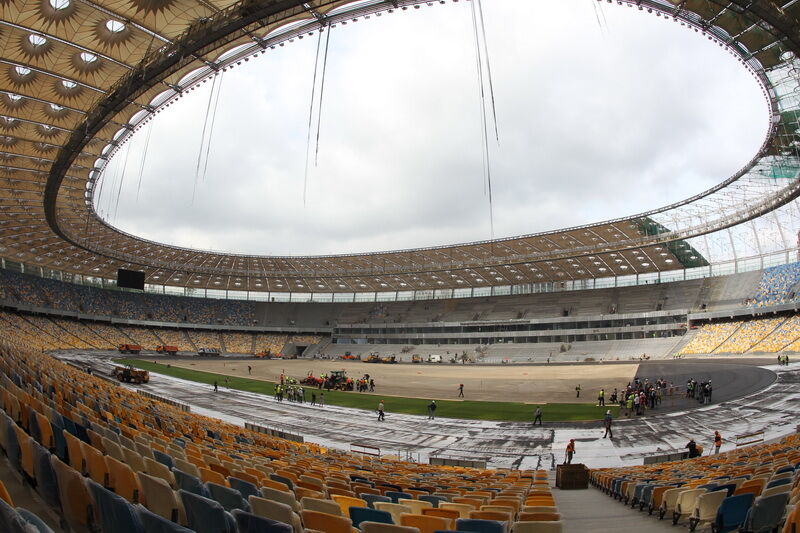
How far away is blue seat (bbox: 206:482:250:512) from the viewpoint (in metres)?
4.29

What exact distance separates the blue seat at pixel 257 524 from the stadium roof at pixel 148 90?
1784 centimetres

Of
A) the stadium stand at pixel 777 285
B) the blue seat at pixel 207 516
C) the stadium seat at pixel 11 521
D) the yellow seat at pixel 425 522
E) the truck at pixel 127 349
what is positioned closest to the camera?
the stadium seat at pixel 11 521

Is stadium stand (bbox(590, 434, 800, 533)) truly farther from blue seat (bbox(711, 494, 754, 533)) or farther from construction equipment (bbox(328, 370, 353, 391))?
construction equipment (bbox(328, 370, 353, 391))

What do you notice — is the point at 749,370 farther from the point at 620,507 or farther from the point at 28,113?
the point at 28,113

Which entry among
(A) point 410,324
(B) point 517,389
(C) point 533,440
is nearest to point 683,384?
(B) point 517,389

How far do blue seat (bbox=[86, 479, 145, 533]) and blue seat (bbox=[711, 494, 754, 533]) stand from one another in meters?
6.46

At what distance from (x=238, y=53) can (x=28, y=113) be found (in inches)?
562

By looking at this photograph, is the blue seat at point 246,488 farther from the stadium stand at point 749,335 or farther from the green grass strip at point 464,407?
the stadium stand at point 749,335

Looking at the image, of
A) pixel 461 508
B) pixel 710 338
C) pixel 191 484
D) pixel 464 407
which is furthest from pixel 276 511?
pixel 710 338

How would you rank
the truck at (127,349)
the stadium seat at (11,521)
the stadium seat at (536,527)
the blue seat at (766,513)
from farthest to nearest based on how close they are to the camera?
1. the truck at (127,349)
2. the blue seat at (766,513)
3. the stadium seat at (536,527)
4. the stadium seat at (11,521)

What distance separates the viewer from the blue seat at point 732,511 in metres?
5.86

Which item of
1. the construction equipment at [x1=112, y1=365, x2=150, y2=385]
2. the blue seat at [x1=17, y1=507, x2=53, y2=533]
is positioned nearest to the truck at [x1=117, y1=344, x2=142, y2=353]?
the construction equipment at [x1=112, y1=365, x2=150, y2=385]

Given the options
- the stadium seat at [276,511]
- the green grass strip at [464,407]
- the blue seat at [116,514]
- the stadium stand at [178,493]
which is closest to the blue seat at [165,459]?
the stadium stand at [178,493]

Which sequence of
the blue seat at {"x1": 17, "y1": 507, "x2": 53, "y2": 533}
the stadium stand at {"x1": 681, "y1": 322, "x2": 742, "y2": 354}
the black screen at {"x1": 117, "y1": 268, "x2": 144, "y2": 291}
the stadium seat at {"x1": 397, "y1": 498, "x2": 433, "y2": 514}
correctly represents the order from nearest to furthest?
the blue seat at {"x1": 17, "y1": 507, "x2": 53, "y2": 533} < the stadium seat at {"x1": 397, "y1": 498, "x2": 433, "y2": 514} < the black screen at {"x1": 117, "y1": 268, "x2": 144, "y2": 291} < the stadium stand at {"x1": 681, "y1": 322, "x2": 742, "y2": 354}
